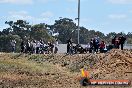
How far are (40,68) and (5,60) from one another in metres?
5.10

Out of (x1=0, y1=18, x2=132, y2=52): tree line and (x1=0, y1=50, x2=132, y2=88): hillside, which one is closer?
(x1=0, y1=50, x2=132, y2=88): hillside

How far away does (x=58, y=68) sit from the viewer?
36531 millimetres

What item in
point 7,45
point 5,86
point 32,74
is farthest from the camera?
point 7,45

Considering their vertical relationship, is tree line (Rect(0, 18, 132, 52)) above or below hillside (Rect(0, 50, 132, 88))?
above

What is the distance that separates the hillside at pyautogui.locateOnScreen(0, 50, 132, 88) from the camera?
27.2 meters

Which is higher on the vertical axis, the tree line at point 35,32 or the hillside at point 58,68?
the tree line at point 35,32

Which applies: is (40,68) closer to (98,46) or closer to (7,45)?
(98,46)

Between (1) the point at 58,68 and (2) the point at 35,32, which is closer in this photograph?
(1) the point at 58,68

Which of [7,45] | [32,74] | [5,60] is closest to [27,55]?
[5,60]

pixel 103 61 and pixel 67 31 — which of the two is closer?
pixel 103 61

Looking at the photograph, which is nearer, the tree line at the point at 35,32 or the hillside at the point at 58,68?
the hillside at the point at 58,68

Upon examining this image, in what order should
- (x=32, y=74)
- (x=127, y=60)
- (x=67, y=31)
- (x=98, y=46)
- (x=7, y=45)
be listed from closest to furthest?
1. (x=32, y=74)
2. (x=127, y=60)
3. (x=98, y=46)
4. (x=7, y=45)
5. (x=67, y=31)

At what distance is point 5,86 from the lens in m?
25.0

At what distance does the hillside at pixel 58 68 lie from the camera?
27.2 meters
